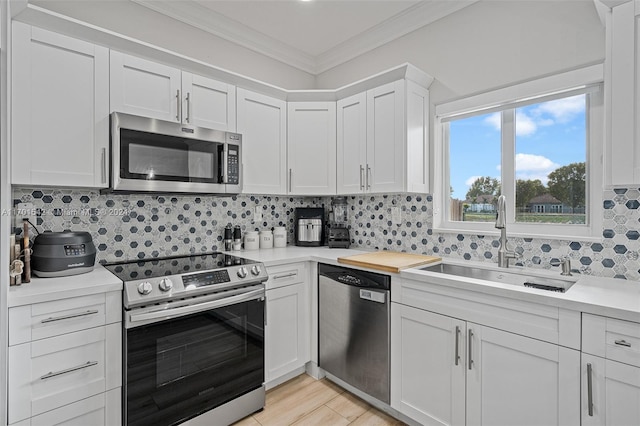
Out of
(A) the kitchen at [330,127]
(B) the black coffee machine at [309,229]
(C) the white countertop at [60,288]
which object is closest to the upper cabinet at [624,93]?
(A) the kitchen at [330,127]

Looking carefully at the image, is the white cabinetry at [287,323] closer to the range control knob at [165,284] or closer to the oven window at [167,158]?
the range control knob at [165,284]

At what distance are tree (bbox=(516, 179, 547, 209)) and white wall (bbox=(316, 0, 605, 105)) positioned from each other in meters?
0.65

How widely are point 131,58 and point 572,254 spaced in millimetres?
2833

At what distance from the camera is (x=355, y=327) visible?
7.20 feet

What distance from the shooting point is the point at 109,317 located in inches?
62.2

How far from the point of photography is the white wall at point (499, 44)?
182cm

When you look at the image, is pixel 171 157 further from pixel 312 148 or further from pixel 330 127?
pixel 330 127

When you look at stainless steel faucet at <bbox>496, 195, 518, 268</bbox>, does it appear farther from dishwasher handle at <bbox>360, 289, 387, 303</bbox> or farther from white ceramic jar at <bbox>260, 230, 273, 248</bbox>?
white ceramic jar at <bbox>260, 230, 273, 248</bbox>

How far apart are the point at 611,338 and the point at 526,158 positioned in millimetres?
1238

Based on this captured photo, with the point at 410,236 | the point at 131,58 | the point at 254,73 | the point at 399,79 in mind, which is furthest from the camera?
the point at 254,73

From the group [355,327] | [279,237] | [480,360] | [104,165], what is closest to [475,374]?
[480,360]

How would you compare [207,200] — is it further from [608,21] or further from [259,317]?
[608,21]

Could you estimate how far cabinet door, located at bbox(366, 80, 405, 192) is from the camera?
7.70 ft

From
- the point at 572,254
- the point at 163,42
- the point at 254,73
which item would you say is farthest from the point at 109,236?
the point at 572,254
